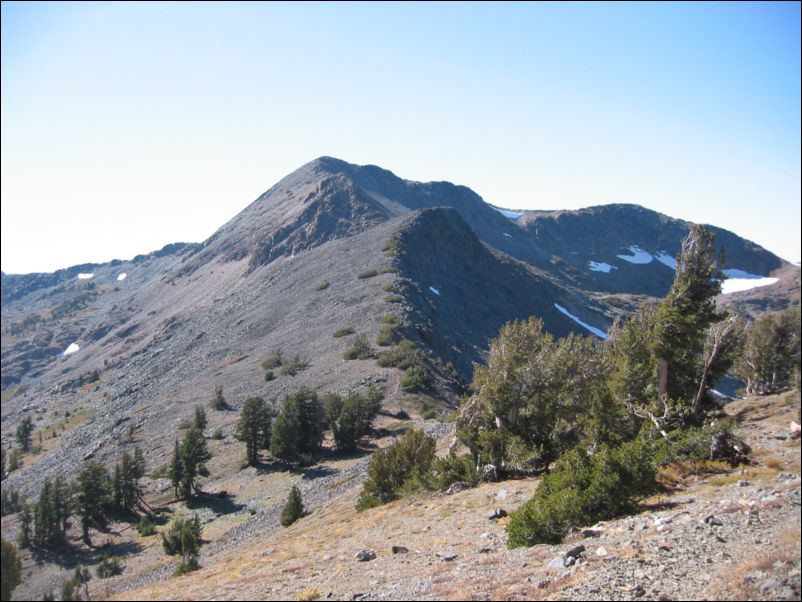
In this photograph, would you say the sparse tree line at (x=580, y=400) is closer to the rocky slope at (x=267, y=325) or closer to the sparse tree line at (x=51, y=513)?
the sparse tree line at (x=51, y=513)

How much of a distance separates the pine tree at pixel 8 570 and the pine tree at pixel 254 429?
126ft

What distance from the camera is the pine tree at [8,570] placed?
626cm

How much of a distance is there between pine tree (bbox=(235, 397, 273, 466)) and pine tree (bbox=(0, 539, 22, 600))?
126ft

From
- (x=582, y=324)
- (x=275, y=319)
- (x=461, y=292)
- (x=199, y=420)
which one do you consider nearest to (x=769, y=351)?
(x=199, y=420)

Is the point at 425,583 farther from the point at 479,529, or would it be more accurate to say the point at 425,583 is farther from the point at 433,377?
the point at 433,377

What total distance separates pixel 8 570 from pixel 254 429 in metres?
38.5

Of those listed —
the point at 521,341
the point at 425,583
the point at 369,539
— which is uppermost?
the point at 521,341

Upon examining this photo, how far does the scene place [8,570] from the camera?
6348 millimetres

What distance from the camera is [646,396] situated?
22672mm

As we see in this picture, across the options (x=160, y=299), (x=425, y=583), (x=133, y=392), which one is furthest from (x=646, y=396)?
(x=160, y=299)

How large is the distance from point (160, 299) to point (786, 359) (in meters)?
142

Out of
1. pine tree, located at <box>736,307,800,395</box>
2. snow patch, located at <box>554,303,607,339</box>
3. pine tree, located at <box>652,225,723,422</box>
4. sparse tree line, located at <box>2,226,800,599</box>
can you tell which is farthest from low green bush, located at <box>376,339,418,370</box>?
snow patch, located at <box>554,303,607,339</box>

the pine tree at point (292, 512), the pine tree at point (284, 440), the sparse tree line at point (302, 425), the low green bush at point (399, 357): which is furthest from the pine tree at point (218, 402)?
the pine tree at point (292, 512)

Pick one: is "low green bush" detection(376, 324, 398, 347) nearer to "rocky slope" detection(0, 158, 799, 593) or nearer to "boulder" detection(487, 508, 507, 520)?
"rocky slope" detection(0, 158, 799, 593)
